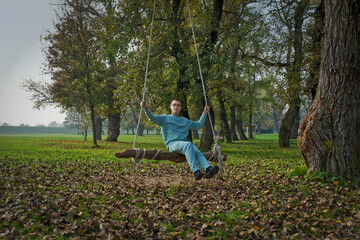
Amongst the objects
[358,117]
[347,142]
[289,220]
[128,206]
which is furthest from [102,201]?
[358,117]

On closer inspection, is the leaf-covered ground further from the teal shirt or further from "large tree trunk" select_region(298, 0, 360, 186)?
the teal shirt

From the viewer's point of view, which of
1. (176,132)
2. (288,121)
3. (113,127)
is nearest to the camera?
(176,132)

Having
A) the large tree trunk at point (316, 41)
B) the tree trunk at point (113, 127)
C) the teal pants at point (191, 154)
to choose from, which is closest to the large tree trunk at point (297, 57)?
the large tree trunk at point (316, 41)

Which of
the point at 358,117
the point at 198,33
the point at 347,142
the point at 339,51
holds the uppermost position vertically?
the point at 198,33

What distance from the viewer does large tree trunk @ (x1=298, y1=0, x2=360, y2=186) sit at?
18.0ft

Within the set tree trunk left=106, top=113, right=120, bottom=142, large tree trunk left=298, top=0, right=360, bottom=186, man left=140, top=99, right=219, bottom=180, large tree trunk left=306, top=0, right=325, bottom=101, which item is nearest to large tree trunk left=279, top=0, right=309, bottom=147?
large tree trunk left=306, top=0, right=325, bottom=101

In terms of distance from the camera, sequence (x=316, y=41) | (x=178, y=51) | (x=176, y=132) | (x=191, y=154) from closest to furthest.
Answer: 1. (x=191, y=154)
2. (x=176, y=132)
3. (x=316, y=41)
4. (x=178, y=51)

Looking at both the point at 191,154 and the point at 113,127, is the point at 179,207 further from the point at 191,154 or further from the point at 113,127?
the point at 113,127

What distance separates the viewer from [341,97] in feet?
18.1

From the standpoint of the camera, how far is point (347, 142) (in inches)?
216

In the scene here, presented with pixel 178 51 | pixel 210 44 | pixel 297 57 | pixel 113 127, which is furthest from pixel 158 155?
pixel 113 127

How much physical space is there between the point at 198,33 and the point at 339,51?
622 centimetres

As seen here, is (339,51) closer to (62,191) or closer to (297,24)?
(62,191)

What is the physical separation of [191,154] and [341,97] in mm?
3186
